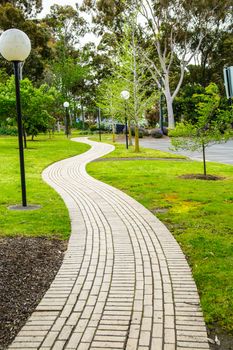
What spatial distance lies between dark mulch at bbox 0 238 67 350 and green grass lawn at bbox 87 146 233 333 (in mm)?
1608

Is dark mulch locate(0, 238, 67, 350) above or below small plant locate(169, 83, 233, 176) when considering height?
below

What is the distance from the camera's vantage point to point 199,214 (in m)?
6.85

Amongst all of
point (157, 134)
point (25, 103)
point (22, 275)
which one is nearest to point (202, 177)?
point (22, 275)

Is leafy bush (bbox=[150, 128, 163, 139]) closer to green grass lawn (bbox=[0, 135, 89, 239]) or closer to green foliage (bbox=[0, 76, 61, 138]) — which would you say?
green foliage (bbox=[0, 76, 61, 138])

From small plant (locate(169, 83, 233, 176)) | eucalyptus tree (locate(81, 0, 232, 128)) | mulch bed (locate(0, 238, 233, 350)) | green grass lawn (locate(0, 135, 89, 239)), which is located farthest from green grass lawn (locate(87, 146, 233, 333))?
eucalyptus tree (locate(81, 0, 232, 128))

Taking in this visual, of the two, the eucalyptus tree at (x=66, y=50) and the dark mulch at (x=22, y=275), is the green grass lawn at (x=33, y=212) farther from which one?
the eucalyptus tree at (x=66, y=50)

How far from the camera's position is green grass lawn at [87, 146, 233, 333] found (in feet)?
12.1

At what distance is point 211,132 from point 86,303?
8.51 metres

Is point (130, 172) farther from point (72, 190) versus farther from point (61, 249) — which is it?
point (61, 249)

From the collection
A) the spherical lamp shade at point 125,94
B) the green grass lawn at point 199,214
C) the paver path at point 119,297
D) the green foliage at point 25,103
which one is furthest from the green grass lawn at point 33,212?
the green foliage at point 25,103

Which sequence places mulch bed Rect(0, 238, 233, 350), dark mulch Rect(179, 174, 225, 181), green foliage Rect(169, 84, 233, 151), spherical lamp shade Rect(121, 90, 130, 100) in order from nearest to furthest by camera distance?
1. mulch bed Rect(0, 238, 233, 350)
2. green foliage Rect(169, 84, 233, 151)
3. dark mulch Rect(179, 174, 225, 181)
4. spherical lamp shade Rect(121, 90, 130, 100)

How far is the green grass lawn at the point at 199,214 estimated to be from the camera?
12.1ft

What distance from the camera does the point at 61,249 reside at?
515 cm

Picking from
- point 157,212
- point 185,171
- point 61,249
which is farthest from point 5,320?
point 185,171
